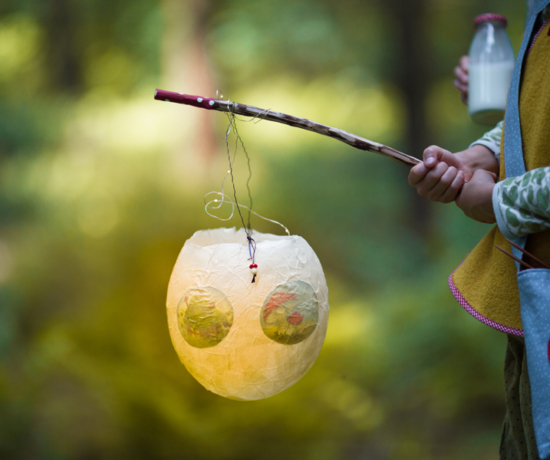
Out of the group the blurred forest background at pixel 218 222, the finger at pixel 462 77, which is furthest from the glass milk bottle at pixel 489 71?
the blurred forest background at pixel 218 222

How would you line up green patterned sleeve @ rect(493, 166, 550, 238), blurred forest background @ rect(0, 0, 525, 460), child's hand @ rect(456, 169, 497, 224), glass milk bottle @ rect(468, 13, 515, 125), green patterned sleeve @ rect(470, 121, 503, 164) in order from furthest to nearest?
blurred forest background @ rect(0, 0, 525, 460)
glass milk bottle @ rect(468, 13, 515, 125)
green patterned sleeve @ rect(470, 121, 503, 164)
child's hand @ rect(456, 169, 497, 224)
green patterned sleeve @ rect(493, 166, 550, 238)

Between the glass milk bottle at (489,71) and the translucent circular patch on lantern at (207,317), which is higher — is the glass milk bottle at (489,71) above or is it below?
above

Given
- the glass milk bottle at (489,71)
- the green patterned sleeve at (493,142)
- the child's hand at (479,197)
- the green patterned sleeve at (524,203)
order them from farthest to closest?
the glass milk bottle at (489,71)
the green patterned sleeve at (493,142)
the child's hand at (479,197)
the green patterned sleeve at (524,203)

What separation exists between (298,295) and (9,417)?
1459 mm

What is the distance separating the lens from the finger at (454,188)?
62 cm

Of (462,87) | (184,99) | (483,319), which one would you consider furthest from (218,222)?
(483,319)

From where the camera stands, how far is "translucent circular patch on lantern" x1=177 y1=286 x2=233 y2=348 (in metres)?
0.59

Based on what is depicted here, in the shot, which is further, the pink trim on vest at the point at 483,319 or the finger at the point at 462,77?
the finger at the point at 462,77

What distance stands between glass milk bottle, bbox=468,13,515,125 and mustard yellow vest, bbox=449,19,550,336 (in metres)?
→ 0.27

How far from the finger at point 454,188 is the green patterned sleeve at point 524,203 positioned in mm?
79

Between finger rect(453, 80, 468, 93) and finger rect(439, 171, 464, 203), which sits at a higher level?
finger rect(453, 80, 468, 93)

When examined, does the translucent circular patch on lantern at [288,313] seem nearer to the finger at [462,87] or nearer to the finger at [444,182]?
the finger at [444,182]

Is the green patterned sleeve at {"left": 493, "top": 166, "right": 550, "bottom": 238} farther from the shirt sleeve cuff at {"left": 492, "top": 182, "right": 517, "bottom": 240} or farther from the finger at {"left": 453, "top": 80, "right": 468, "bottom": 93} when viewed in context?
the finger at {"left": 453, "top": 80, "right": 468, "bottom": 93}

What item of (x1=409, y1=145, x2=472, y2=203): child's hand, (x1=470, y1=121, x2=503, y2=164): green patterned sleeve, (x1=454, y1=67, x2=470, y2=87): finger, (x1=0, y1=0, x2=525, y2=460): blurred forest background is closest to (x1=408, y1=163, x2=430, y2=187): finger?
(x1=409, y1=145, x2=472, y2=203): child's hand
